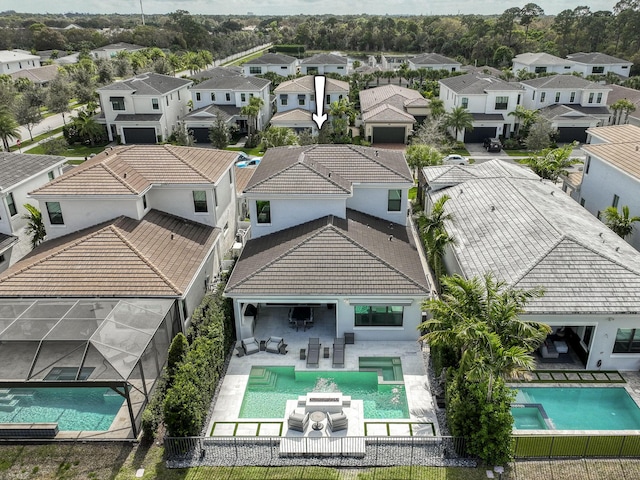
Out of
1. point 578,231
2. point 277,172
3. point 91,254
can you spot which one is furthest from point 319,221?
point 578,231

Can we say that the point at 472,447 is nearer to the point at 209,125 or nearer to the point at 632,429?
the point at 632,429

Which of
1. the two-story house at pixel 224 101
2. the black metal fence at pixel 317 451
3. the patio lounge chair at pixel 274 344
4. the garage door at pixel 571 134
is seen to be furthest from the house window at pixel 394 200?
the garage door at pixel 571 134

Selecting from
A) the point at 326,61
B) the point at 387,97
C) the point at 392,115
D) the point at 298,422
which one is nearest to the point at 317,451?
the point at 298,422

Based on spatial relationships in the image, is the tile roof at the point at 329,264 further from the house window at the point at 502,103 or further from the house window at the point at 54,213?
the house window at the point at 502,103

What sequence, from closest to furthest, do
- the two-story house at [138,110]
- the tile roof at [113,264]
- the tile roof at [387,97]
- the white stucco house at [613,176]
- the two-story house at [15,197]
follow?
the tile roof at [113,264] < the two-story house at [15,197] < the white stucco house at [613,176] < the two-story house at [138,110] < the tile roof at [387,97]

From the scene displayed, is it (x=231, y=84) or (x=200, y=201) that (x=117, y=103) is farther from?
(x=200, y=201)
